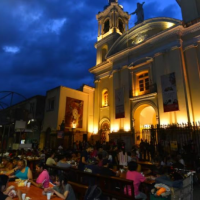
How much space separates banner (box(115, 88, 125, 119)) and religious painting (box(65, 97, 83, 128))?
6394 millimetres

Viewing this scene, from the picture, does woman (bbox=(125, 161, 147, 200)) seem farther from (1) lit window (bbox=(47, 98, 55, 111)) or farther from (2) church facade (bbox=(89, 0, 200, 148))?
(1) lit window (bbox=(47, 98, 55, 111))

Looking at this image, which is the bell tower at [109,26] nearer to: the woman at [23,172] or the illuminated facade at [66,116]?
the illuminated facade at [66,116]

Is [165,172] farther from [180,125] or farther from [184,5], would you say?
[184,5]

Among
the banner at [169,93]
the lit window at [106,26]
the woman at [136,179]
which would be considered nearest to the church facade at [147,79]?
the banner at [169,93]

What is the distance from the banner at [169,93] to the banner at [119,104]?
4.45 m

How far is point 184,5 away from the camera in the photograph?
52.6 feet

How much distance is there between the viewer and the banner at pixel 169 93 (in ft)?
44.9

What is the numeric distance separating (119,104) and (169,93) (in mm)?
5345

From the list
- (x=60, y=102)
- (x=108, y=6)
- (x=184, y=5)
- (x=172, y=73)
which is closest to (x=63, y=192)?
(x=172, y=73)

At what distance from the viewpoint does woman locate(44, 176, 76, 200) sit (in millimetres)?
3152

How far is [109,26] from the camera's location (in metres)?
24.2

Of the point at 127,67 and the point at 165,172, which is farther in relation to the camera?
the point at 127,67

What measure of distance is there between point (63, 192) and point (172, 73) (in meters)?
13.6

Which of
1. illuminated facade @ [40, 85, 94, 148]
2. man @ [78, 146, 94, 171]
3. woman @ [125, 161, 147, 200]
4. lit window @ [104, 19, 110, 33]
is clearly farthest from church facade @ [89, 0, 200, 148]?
woman @ [125, 161, 147, 200]
